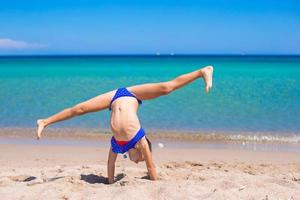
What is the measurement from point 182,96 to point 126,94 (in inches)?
561

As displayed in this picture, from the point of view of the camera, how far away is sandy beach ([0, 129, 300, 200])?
17.1 feet

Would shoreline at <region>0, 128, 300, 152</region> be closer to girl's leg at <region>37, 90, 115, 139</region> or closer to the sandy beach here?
the sandy beach

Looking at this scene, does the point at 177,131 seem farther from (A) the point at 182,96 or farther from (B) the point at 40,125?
(A) the point at 182,96

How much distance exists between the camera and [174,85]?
567cm

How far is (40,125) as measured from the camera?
5.82 metres

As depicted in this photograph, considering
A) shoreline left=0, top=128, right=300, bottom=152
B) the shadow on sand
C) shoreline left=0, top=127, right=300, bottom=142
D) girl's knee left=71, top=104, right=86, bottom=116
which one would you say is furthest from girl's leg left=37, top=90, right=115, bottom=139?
shoreline left=0, top=127, right=300, bottom=142

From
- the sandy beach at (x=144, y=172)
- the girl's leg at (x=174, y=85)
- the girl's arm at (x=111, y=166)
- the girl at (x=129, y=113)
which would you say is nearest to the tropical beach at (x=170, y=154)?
the sandy beach at (x=144, y=172)

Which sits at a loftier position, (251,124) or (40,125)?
(40,125)

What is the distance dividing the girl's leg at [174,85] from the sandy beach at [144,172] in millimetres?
1140

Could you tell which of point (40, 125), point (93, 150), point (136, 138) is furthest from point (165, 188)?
point (93, 150)

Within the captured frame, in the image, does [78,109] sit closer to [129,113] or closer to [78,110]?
[78,110]

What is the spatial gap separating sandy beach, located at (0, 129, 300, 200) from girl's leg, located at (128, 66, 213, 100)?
3.74 ft

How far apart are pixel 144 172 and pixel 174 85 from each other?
1745mm

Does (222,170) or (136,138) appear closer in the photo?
(136,138)
